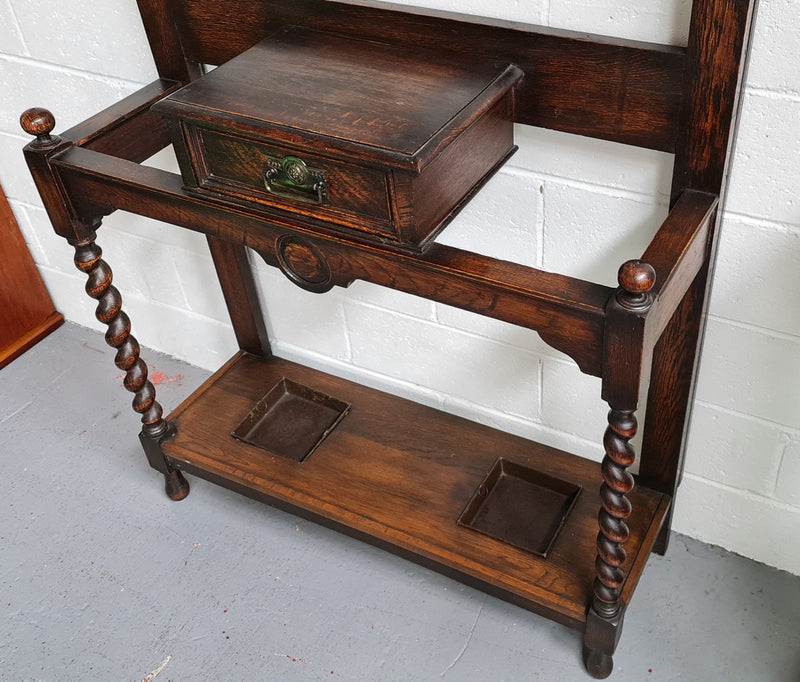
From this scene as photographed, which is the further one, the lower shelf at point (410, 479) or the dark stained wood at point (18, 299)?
the dark stained wood at point (18, 299)

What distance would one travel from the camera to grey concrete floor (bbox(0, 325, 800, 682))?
175 cm

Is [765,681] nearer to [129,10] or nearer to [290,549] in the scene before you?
[290,549]

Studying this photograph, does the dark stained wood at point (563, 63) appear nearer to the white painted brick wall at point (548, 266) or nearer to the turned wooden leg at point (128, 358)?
the white painted brick wall at point (548, 266)

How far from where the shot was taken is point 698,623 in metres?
1.79

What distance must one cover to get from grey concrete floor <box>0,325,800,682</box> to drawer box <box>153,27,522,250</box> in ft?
2.88

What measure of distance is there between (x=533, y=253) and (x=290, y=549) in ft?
2.74

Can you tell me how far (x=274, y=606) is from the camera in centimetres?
188

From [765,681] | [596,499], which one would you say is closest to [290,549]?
[596,499]

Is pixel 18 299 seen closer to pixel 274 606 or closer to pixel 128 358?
pixel 128 358

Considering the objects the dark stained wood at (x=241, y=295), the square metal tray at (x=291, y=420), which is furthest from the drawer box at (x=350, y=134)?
the square metal tray at (x=291, y=420)

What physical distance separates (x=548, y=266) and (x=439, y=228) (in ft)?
1.46

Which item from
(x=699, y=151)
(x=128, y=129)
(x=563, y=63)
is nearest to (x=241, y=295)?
(x=128, y=129)

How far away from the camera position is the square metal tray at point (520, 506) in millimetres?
1781

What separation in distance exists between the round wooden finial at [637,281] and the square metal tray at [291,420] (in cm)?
100
